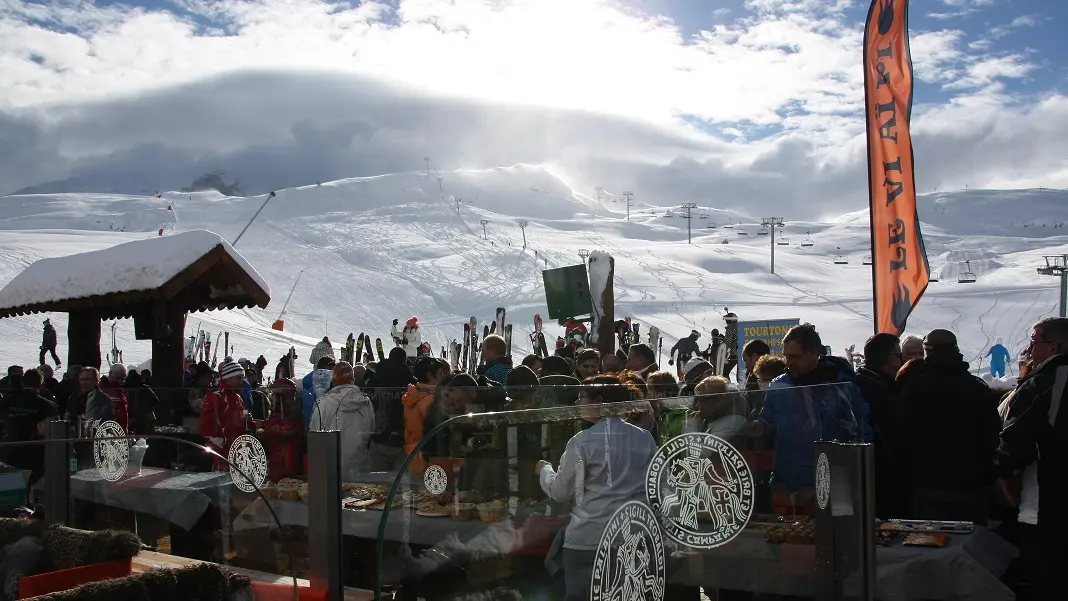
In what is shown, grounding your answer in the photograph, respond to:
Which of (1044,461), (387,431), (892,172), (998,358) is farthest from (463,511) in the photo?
(998,358)

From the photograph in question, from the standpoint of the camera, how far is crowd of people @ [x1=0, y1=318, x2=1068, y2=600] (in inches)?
121

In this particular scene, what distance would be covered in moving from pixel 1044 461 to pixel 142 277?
773 centimetres

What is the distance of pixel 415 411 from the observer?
402cm

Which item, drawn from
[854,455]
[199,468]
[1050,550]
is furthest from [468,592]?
[1050,550]

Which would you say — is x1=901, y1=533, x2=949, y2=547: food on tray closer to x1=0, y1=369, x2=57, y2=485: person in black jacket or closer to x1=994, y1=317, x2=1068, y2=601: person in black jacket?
x1=994, y1=317, x2=1068, y2=601: person in black jacket

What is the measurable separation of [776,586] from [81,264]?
859 centimetres

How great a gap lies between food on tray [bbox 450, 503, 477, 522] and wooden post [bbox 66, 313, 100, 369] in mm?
8024

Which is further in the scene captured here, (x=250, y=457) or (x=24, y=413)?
(x=24, y=413)

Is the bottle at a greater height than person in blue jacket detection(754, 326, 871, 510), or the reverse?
person in blue jacket detection(754, 326, 871, 510)

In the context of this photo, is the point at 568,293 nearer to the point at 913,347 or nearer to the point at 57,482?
the point at 913,347

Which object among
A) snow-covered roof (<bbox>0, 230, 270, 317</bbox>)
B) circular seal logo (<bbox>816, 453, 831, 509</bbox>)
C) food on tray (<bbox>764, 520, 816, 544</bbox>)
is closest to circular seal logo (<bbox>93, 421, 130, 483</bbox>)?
food on tray (<bbox>764, 520, 816, 544</bbox>)

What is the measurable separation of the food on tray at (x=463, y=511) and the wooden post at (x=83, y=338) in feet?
26.3

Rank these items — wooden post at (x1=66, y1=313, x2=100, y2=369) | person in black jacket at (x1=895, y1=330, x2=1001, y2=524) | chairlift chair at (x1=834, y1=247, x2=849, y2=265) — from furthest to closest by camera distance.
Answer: chairlift chair at (x1=834, y1=247, x2=849, y2=265), wooden post at (x1=66, y1=313, x2=100, y2=369), person in black jacket at (x1=895, y1=330, x2=1001, y2=524)

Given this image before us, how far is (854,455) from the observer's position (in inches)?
119
